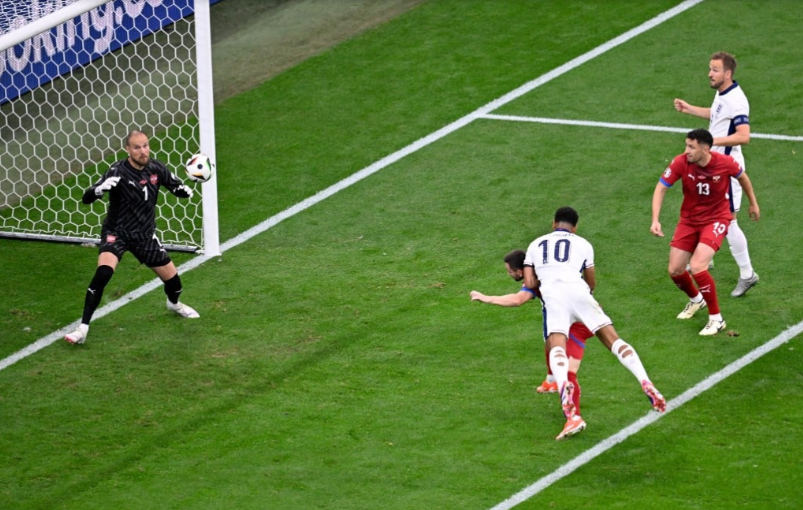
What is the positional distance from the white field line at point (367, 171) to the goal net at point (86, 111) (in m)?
0.63

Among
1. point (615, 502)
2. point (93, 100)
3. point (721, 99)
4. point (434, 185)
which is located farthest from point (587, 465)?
point (93, 100)

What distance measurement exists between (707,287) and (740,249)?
83cm

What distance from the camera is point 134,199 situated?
36.4 ft

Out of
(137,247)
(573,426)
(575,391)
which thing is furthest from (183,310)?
(573,426)

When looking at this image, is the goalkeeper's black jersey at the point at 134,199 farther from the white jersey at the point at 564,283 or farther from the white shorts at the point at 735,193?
the white shorts at the point at 735,193

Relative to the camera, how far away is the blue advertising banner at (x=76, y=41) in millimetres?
14781

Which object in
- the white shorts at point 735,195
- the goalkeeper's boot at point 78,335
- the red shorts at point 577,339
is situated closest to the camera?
the red shorts at point 577,339

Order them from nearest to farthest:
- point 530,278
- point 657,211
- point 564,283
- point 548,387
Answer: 1. point 564,283
2. point 530,278
3. point 548,387
4. point 657,211

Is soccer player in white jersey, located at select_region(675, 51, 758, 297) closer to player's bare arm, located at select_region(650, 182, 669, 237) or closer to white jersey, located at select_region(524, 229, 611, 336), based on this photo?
player's bare arm, located at select_region(650, 182, 669, 237)

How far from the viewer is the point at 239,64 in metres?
17.3

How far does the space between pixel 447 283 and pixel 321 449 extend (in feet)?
10.2

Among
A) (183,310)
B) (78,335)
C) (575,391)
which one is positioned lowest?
(183,310)

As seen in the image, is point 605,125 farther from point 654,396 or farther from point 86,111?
point 654,396

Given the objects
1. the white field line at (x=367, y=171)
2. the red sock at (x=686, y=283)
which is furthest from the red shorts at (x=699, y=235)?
the white field line at (x=367, y=171)
